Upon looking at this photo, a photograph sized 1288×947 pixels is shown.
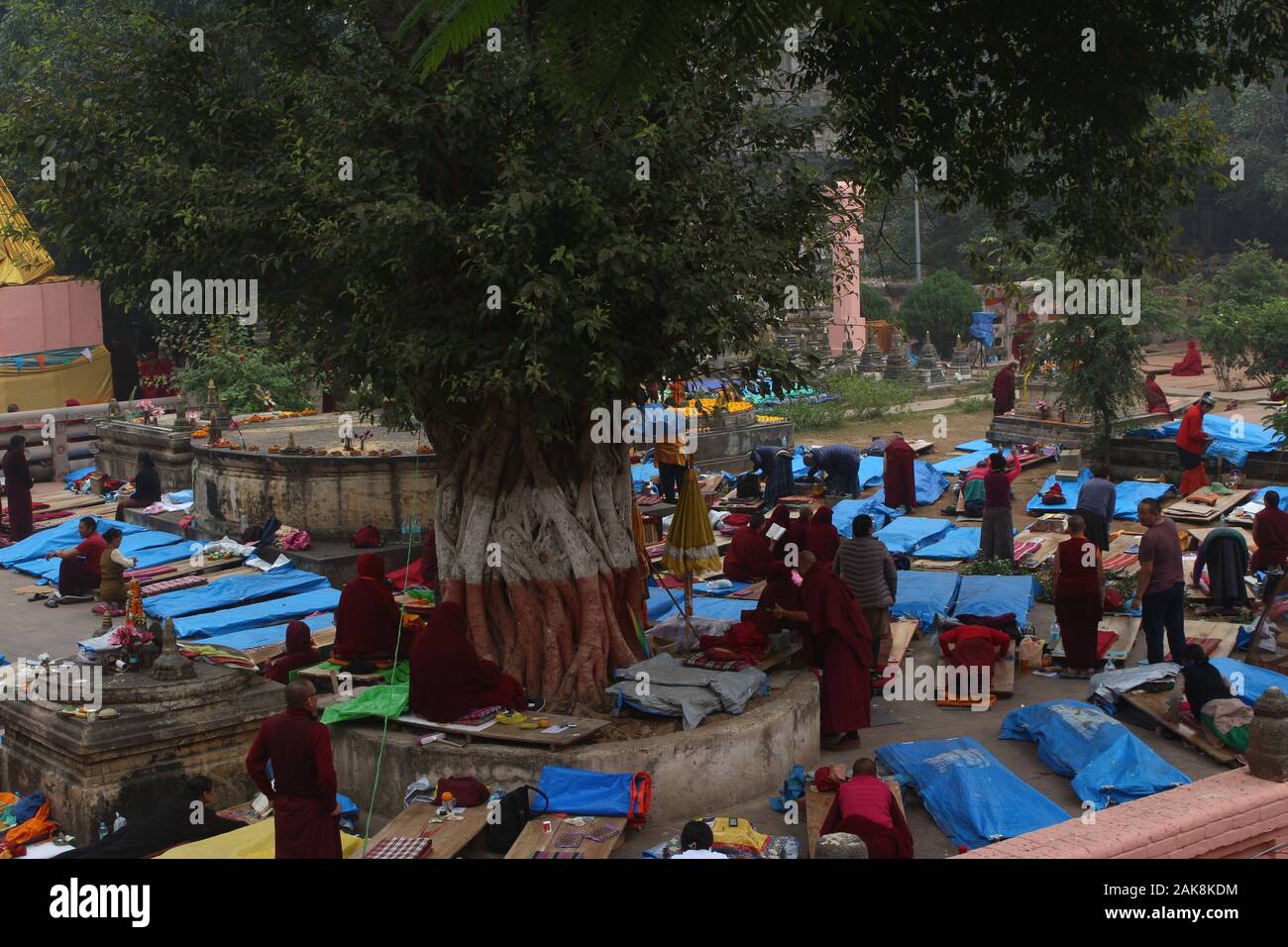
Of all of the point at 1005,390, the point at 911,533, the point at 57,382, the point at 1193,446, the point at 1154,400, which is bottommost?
the point at 911,533

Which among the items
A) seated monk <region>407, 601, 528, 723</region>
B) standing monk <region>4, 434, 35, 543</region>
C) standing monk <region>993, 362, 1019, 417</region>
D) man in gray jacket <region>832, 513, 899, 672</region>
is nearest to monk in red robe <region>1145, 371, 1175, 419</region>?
standing monk <region>993, 362, 1019, 417</region>

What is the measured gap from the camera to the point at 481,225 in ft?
30.2

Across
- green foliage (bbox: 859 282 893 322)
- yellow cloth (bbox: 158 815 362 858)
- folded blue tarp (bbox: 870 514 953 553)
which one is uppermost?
green foliage (bbox: 859 282 893 322)

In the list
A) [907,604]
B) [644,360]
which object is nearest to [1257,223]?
[907,604]

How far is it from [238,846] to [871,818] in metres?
3.64

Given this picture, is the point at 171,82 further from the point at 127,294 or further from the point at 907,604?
the point at 907,604

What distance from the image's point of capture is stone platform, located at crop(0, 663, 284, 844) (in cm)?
921

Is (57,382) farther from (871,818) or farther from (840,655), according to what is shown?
(871,818)

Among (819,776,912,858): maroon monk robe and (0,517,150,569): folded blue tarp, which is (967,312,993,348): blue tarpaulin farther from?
(819,776,912,858): maroon monk robe

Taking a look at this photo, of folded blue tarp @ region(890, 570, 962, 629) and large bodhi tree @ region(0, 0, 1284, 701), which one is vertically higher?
large bodhi tree @ region(0, 0, 1284, 701)

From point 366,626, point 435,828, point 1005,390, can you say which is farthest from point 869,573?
point 1005,390

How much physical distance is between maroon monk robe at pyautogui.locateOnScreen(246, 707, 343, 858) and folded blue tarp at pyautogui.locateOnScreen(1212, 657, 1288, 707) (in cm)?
670

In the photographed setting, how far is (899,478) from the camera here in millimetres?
19516

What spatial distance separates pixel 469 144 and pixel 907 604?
22.0 ft
